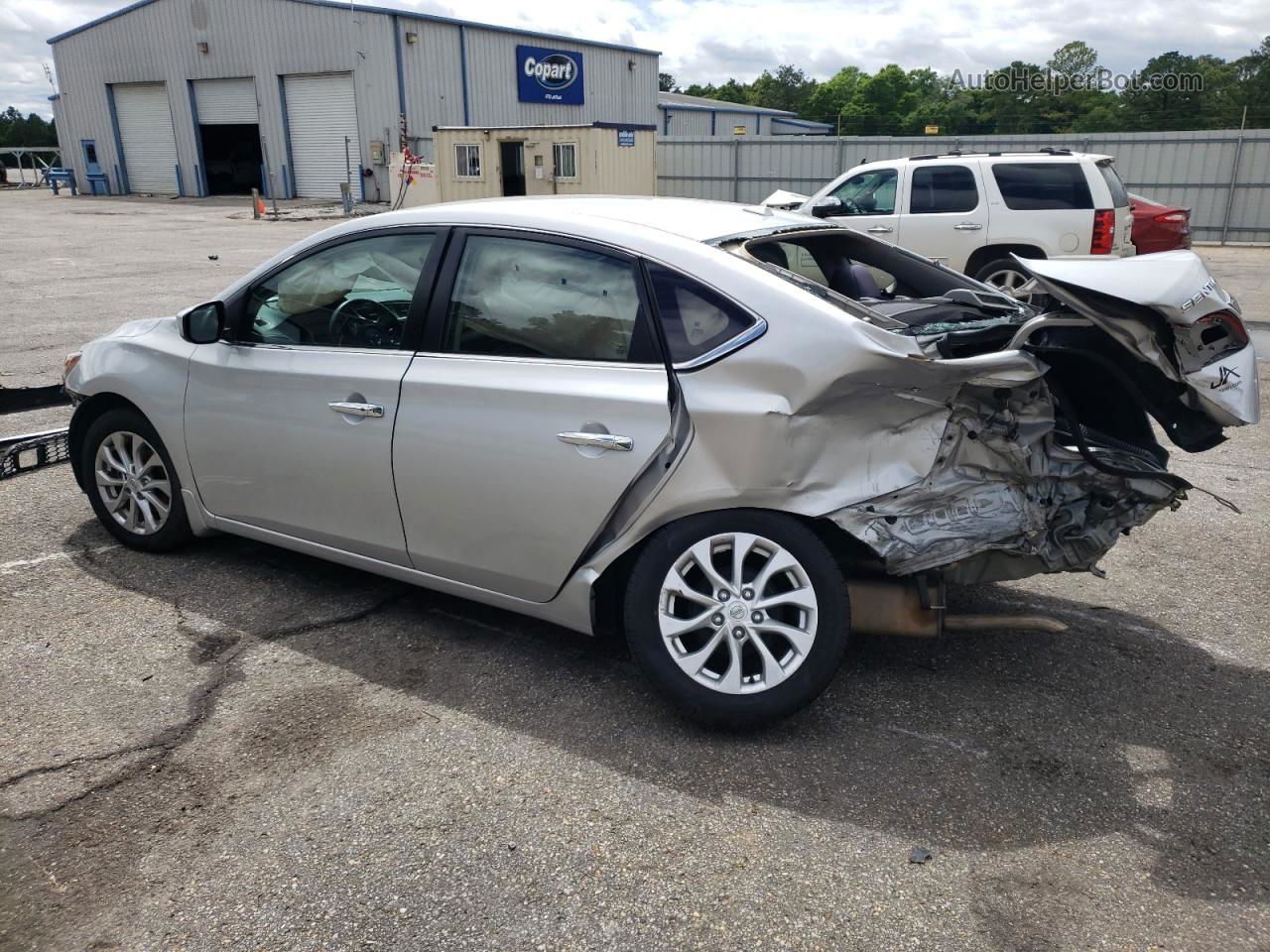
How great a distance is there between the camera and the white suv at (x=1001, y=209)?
37.6 ft

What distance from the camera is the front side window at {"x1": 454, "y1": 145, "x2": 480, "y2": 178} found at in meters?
24.7

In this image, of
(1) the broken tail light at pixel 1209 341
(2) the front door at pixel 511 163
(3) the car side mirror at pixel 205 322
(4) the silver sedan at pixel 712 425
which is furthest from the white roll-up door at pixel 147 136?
(1) the broken tail light at pixel 1209 341

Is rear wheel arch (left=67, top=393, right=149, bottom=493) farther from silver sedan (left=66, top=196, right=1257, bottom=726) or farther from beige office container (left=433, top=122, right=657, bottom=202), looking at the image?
beige office container (left=433, top=122, right=657, bottom=202)

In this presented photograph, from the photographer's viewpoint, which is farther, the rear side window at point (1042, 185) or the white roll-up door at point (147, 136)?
the white roll-up door at point (147, 136)

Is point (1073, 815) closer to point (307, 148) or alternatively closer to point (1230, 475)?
point (1230, 475)

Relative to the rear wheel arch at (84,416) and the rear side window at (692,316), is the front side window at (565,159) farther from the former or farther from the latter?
the rear side window at (692,316)

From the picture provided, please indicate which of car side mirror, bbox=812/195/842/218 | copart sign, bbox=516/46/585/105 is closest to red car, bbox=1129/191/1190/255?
car side mirror, bbox=812/195/842/218

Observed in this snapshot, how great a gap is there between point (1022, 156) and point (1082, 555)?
9.81 metres

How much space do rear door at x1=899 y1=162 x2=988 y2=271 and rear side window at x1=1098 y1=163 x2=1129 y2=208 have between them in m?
1.39

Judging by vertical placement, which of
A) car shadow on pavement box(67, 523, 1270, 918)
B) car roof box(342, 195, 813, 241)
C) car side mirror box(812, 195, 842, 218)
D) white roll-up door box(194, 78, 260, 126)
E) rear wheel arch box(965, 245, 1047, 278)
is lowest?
car shadow on pavement box(67, 523, 1270, 918)

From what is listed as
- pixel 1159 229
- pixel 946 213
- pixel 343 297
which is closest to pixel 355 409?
pixel 343 297

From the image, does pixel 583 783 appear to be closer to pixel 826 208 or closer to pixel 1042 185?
pixel 826 208

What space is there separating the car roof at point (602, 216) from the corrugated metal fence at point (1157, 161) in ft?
66.1

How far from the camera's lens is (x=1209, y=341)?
3059 millimetres
